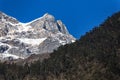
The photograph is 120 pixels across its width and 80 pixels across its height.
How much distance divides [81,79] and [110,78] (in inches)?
866

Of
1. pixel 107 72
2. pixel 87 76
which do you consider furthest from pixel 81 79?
pixel 107 72

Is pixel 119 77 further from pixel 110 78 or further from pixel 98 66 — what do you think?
pixel 98 66

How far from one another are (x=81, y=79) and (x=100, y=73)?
12.4 metres

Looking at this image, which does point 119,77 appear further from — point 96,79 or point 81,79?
point 81,79

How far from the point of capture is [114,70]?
609ft

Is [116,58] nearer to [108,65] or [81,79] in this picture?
[108,65]

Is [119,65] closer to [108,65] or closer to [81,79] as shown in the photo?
[108,65]

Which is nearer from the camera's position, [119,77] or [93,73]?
[119,77]

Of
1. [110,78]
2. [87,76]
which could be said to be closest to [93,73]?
[87,76]

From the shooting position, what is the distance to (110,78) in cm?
17800

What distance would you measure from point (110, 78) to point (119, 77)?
12.2ft

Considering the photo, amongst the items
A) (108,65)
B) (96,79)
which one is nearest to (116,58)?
(108,65)

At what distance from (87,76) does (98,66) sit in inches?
346

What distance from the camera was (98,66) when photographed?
199875 millimetres
